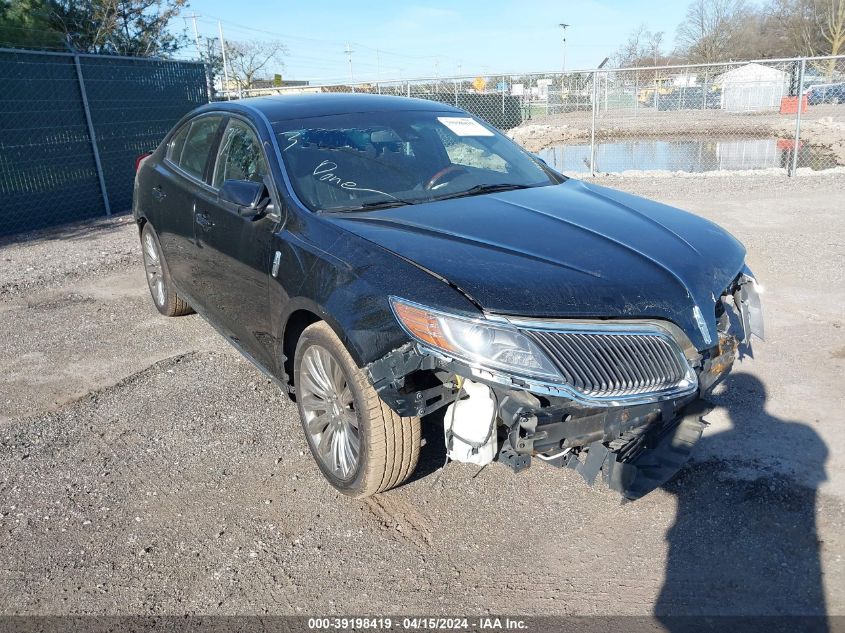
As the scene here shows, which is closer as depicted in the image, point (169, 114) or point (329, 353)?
point (329, 353)

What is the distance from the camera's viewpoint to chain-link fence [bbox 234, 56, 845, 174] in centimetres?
1692

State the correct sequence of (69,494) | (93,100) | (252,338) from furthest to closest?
1. (93,100)
2. (252,338)
3. (69,494)

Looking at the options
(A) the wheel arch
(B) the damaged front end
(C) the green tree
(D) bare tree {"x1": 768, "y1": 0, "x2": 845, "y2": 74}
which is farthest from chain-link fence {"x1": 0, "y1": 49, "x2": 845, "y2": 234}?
(D) bare tree {"x1": 768, "y1": 0, "x2": 845, "y2": 74}

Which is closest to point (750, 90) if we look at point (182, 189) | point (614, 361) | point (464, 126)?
point (464, 126)

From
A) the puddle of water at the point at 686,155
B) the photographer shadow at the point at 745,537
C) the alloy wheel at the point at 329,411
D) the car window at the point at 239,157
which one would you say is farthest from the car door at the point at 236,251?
the puddle of water at the point at 686,155

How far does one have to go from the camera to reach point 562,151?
19.7m

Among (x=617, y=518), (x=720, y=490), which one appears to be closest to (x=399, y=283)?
(x=617, y=518)

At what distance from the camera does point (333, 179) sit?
3641 millimetres

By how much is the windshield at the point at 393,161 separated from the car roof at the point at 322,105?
0.08 m

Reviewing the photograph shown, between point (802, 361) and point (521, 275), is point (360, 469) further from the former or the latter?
point (802, 361)

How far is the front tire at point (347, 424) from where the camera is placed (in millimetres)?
2885

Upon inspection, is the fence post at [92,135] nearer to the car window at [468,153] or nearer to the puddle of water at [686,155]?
the puddle of water at [686,155]

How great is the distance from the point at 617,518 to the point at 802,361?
2259 millimetres

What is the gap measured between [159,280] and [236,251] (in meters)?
2.38
